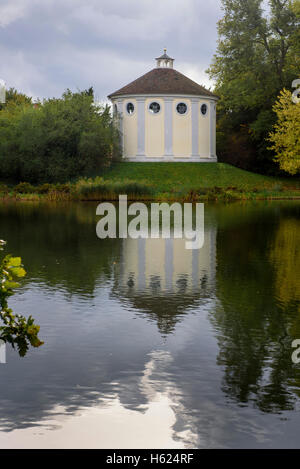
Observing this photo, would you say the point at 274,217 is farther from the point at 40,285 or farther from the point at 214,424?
the point at 214,424

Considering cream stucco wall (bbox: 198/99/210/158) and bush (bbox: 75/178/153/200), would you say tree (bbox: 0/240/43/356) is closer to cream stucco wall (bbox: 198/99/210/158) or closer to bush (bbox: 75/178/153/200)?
bush (bbox: 75/178/153/200)

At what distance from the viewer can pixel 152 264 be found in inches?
571

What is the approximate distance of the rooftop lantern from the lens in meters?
66.5

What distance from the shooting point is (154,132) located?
2496 inches

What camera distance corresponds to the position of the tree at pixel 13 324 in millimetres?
6703

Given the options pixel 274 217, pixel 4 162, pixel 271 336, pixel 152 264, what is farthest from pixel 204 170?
pixel 271 336

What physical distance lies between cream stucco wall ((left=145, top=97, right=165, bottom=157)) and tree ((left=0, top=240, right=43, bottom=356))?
55.9 metres

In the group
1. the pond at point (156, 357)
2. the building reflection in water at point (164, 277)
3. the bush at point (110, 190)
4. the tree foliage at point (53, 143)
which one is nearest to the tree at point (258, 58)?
the tree foliage at point (53, 143)

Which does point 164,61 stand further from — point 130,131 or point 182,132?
point 130,131

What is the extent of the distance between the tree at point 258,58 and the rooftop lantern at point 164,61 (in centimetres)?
463

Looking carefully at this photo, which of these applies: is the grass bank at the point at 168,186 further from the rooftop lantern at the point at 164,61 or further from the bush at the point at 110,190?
the rooftop lantern at the point at 164,61

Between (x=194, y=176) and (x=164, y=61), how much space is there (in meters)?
15.7

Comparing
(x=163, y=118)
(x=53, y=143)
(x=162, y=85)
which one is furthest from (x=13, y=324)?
(x=162, y=85)

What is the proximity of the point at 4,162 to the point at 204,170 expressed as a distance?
16.9 metres
